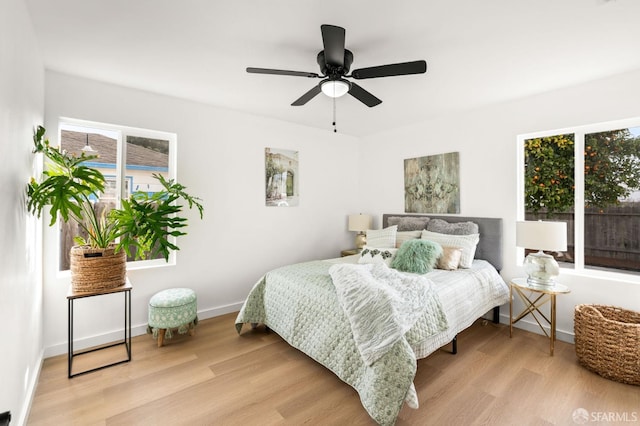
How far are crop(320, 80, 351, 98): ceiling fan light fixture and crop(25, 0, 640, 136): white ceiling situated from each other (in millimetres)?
288

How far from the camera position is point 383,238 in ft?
12.1

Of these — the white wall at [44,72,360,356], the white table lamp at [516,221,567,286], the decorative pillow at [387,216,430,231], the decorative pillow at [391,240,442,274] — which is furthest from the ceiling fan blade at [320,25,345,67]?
the decorative pillow at [387,216,430,231]

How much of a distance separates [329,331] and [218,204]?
6.80ft

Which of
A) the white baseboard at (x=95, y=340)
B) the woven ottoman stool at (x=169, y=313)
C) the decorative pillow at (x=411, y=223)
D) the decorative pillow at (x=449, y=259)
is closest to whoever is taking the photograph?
the white baseboard at (x=95, y=340)

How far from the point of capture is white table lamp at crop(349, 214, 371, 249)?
4453 millimetres

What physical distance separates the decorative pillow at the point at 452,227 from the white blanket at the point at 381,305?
1.38 metres

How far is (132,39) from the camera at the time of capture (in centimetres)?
205

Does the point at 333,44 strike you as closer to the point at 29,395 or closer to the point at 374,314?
the point at 374,314

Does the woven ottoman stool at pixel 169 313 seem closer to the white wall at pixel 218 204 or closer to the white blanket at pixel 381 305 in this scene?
the white wall at pixel 218 204

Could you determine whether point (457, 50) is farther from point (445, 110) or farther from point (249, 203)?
point (249, 203)

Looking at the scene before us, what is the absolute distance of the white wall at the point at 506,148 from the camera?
262 cm

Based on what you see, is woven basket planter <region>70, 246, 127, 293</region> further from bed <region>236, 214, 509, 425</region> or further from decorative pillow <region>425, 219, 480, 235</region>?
decorative pillow <region>425, 219, 480, 235</region>

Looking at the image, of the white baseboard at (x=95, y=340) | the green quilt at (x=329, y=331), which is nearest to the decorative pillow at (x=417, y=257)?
the green quilt at (x=329, y=331)

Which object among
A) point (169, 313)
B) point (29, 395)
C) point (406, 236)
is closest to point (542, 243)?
point (406, 236)
